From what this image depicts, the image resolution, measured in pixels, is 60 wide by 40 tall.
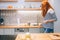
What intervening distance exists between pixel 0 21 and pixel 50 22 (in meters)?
2.25

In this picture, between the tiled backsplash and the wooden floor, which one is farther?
the tiled backsplash

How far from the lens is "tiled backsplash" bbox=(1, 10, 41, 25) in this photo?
546 centimetres

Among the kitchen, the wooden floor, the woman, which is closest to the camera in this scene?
the woman

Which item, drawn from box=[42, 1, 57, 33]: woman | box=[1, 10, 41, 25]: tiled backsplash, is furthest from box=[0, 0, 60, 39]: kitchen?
box=[42, 1, 57, 33]: woman

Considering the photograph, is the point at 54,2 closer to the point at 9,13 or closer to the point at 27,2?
the point at 27,2

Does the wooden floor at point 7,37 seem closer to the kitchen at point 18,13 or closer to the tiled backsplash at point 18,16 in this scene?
the kitchen at point 18,13

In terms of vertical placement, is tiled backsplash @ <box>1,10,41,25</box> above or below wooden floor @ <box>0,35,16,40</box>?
above

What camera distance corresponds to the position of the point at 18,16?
5492mm

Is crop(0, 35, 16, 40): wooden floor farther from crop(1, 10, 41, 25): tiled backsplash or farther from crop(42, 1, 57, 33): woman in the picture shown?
crop(42, 1, 57, 33): woman

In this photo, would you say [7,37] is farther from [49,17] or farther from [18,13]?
[49,17]

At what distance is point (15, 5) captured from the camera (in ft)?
17.8

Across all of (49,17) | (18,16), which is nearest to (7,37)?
(18,16)

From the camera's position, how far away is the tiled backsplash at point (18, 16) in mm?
5461

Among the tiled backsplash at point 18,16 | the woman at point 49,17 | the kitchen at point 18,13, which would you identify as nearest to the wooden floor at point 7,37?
the kitchen at point 18,13
